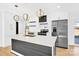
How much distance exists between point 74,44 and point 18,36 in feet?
2.97

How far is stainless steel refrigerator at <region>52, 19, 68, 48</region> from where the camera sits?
153cm

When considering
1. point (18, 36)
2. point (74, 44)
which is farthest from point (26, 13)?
point (74, 44)

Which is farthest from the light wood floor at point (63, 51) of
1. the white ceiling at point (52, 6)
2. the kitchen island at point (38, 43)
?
the white ceiling at point (52, 6)

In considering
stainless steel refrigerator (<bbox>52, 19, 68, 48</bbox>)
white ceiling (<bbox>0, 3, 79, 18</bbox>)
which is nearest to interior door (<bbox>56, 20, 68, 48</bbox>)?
stainless steel refrigerator (<bbox>52, 19, 68, 48</bbox>)

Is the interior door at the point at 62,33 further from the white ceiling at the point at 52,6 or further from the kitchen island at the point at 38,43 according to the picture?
the white ceiling at the point at 52,6

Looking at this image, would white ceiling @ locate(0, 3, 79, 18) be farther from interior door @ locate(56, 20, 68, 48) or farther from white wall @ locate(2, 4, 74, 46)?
interior door @ locate(56, 20, 68, 48)

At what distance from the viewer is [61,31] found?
5.10ft

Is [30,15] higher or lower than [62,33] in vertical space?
higher

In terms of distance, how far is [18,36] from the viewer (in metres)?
1.64

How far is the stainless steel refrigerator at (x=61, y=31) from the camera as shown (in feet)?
5.02

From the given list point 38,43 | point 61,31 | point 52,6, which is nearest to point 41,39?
point 38,43

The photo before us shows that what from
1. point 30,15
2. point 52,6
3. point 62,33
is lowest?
point 62,33

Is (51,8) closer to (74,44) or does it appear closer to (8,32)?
(74,44)

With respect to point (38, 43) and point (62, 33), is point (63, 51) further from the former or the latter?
point (38, 43)
